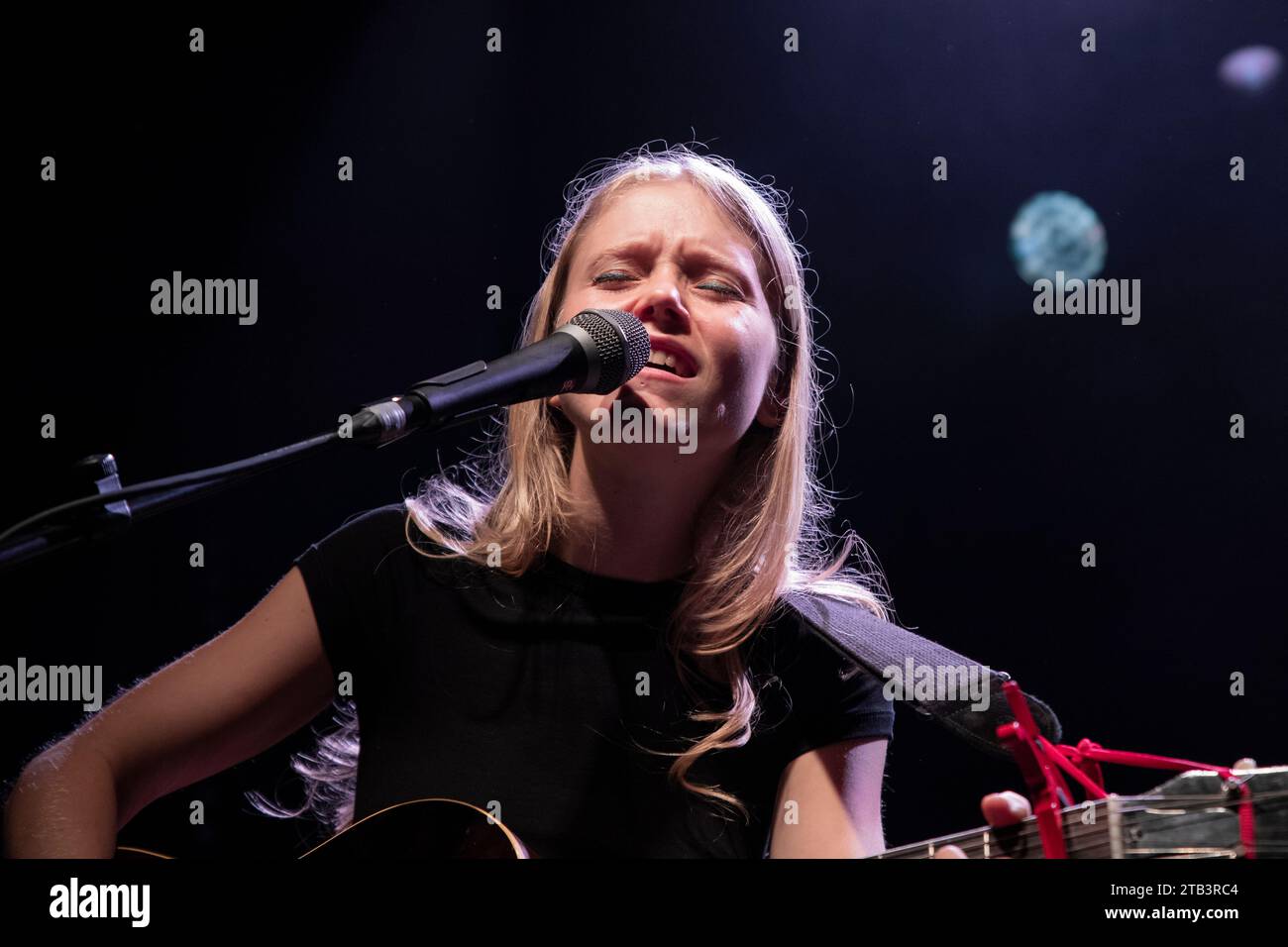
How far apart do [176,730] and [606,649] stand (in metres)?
0.65

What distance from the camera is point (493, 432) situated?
87.5 inches

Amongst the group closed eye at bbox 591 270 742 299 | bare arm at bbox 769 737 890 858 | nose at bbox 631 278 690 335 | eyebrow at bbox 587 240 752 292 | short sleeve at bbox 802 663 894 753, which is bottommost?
bare arm at bbox 769 737 890 858

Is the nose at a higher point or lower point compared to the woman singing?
higher

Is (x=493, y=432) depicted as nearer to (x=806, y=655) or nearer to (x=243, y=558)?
(x=243, y=558)

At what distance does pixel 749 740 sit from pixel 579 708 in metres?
0.27

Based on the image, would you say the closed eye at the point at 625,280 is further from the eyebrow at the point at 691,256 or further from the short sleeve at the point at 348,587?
the short sleeve at the point at 348,587

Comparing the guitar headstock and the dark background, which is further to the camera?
the dark background

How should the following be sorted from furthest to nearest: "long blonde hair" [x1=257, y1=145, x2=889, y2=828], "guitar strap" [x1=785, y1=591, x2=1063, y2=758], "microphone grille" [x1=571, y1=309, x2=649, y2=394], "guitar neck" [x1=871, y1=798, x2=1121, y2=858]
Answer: "long blonde hair" [x1=257, y1=145, x2=889, y2=828]
"guitar strap" [x1=785, y1=591, x2=1063, y2=758]
"microphone grille" [x1=571, y1=309, x2=649, y2=394]
"guitar neck" [x1=871, y1=798, x2=1121, y2=858]

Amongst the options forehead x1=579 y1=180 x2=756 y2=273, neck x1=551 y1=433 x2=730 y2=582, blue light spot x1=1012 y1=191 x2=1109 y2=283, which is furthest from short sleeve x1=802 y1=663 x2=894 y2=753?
blue light spot x1=1012 y1=191 x2=1109 y2=283

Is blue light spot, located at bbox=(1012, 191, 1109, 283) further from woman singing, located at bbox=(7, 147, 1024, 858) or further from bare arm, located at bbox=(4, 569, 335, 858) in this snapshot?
bare arm, located at bbox=(4, 569, 335, 858)

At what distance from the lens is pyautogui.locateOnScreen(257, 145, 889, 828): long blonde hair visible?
1726 millimetres

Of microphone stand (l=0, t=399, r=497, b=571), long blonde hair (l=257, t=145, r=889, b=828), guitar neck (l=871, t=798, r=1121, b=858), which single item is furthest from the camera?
long blonde hair (l=257, t=145, r=889, b=828)
